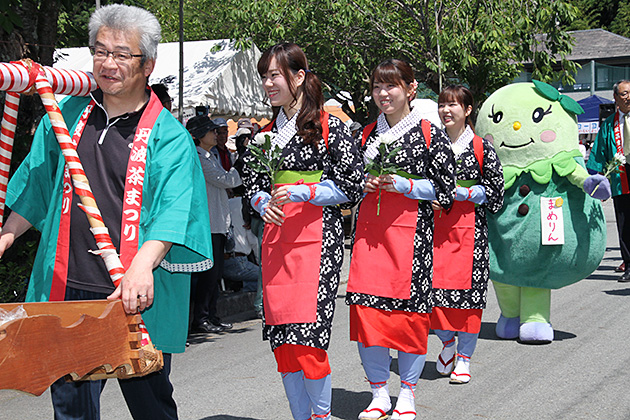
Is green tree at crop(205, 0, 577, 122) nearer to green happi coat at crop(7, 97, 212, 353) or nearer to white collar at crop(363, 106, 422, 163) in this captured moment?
white collar at crop(363, 106, 422, 163)

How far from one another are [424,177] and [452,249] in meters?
1.00

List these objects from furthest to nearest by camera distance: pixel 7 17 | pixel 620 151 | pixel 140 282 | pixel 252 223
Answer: pixel 620 151 < pixel 252 223 < pixel 7 17 < pixel 140 282

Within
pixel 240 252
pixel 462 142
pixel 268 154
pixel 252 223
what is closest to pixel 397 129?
pixel 268 154

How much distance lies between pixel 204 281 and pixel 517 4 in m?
7.45

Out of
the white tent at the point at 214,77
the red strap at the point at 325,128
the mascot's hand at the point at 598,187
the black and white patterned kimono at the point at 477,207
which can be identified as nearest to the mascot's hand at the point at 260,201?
the red strap at the point at 325,128

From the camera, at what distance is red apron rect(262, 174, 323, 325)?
151 inches

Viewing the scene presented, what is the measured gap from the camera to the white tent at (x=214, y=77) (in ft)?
35.2

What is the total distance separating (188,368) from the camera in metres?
5.79

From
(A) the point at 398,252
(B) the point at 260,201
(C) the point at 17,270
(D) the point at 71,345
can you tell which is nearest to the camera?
(D) the point at 71,345

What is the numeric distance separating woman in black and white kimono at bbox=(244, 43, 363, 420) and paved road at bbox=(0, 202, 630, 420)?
851 mm

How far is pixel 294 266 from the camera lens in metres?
3.86

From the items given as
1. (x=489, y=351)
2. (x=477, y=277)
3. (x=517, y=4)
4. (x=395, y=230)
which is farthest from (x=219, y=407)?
(x=517, y=4)

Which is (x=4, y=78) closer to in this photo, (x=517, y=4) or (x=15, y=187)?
(x=15, y=187)

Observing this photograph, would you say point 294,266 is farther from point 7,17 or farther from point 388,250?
point 7,17
